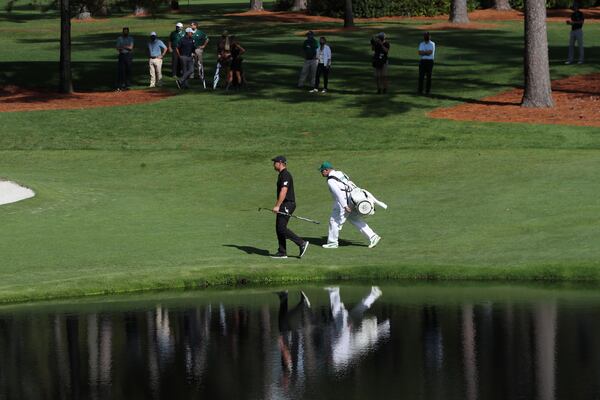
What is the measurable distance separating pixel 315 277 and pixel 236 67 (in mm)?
24809

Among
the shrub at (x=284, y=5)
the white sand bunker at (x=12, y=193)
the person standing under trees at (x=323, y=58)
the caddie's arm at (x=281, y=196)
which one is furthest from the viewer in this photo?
the shrub at (x=284, y=5)

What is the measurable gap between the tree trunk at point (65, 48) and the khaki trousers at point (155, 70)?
3.04 metres

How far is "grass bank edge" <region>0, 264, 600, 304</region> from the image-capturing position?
19.1 m

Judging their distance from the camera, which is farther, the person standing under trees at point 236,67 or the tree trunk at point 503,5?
the tree trunk at point 503,5

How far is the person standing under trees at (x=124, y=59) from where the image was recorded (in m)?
44.5

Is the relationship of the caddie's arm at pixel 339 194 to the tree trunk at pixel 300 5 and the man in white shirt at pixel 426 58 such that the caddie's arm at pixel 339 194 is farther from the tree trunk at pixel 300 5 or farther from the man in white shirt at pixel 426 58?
the tree trunk at pixel 300 5

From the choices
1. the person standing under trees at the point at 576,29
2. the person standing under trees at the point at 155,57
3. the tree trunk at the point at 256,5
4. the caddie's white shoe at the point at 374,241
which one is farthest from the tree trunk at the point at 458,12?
the caddie's white shoe at the point at 374,241

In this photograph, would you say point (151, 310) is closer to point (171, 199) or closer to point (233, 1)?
point (171, 199)

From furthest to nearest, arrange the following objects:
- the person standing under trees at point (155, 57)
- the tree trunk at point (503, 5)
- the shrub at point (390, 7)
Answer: the tree trunk at point (503, 5), the shrub at point (390, 7), the person standing under trees at point (155, 57)

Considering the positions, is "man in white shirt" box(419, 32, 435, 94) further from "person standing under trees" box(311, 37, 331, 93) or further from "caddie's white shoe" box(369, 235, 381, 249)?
"caddie's white shoe" box(369, 235, 381, 249)

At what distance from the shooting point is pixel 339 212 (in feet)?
69.2

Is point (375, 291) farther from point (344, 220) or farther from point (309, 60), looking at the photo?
point (309, 60)

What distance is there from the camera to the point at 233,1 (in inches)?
→ 4313

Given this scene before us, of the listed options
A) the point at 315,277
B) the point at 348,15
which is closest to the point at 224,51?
the point at 348,15
